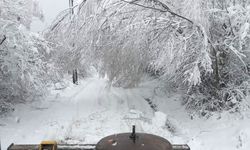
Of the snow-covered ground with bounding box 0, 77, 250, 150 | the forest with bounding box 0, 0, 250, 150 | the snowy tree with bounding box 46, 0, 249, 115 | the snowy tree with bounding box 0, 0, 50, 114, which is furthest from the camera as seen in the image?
the snowy tree with bounding box 0, 0, 50, 114

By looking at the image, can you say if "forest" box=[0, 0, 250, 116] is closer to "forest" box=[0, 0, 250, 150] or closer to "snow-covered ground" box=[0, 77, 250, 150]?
"forest" box=[0, 0, 250, 150]

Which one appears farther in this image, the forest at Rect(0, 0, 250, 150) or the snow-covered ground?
the forest at Rect(0, 0, 250, 150)

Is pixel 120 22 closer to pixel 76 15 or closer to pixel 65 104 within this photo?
pixel 76 15

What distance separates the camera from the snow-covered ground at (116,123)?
20.8 ft

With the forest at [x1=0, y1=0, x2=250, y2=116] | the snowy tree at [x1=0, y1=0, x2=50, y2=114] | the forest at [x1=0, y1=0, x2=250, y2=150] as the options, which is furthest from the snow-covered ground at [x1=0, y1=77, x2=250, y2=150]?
the snowy tree at [x1=0, y1=0, x2=50, y2=114]

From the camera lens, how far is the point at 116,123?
24.8 ft

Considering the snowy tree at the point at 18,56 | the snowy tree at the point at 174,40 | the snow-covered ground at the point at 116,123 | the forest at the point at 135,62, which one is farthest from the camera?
the snowy tree at the point at 18,56

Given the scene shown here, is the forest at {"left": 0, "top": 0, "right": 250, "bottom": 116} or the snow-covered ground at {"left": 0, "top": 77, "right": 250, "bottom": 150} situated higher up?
the forest at {"left": 0, "top": 0, "right": 250, "bottom": 116}

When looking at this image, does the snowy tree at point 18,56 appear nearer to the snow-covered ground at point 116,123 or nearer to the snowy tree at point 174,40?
the snow-covered ground at point 116,123

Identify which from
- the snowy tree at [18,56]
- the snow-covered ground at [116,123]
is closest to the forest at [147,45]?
the snowy tree at [18,56]

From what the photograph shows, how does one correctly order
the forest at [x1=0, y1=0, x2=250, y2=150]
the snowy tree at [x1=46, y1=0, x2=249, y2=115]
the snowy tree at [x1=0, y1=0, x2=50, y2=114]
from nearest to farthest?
1. the forest at [x1=0, y1=0, x2=250, y2=150]
2. the snowy tree at [x1=46, y1=0, x2=249, y2=115]
3. the snowy tree at [x1=0, y1=0, x2=50, y2=114]

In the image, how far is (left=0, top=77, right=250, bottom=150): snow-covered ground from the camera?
6332 mm

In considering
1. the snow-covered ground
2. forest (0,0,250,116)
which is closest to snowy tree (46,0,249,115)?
forest (0,0,250,116)

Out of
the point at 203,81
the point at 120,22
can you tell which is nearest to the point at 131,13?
the point at 120,22
